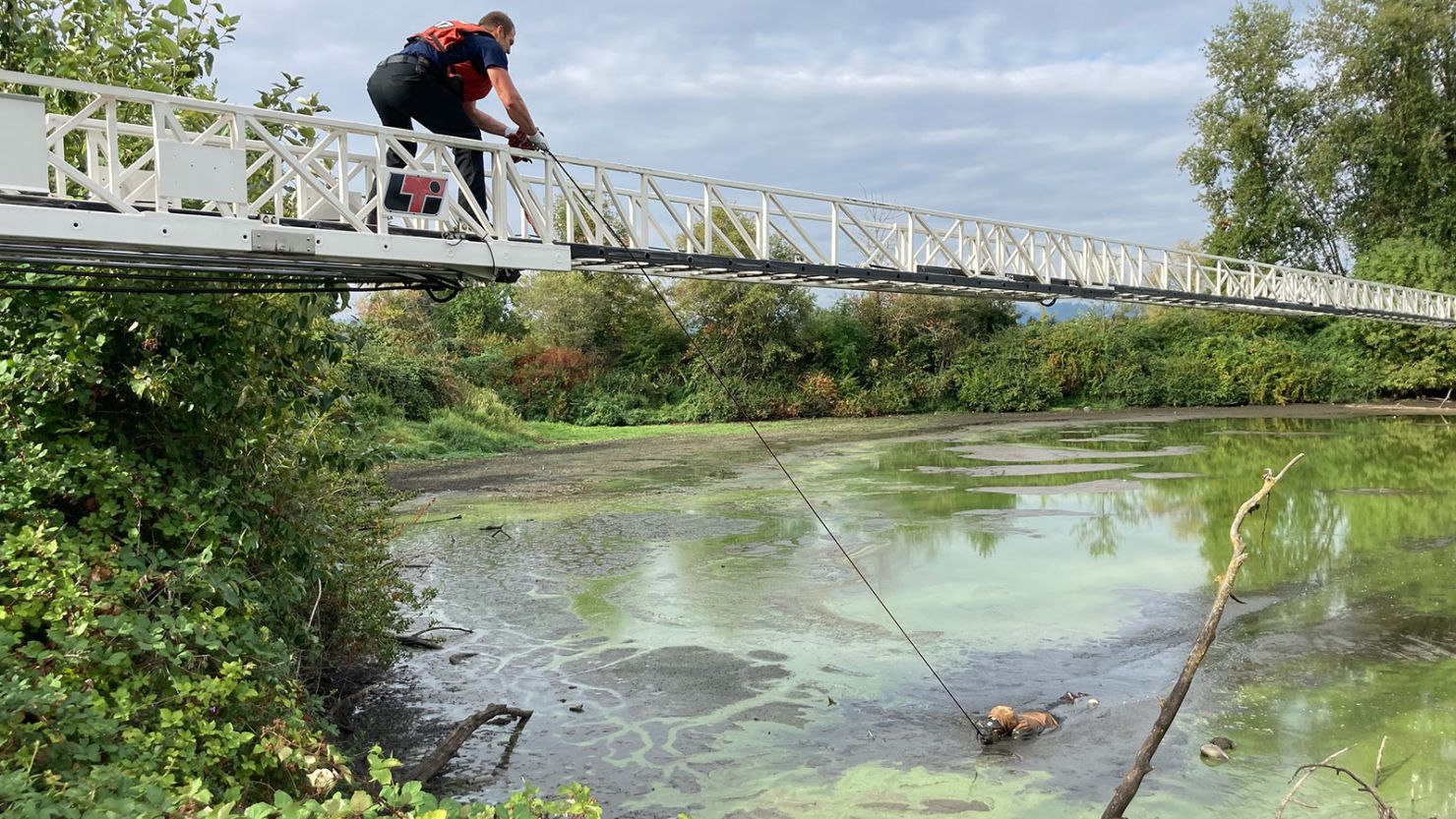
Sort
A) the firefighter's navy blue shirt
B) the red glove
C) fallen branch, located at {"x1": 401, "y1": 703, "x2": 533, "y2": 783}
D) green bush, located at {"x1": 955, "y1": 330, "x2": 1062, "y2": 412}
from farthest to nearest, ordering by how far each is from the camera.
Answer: green bush, located at {"x1": 955, "y1": 330, "x2": 1062, "y2": 412} → the red glove → the firefighter's navy blue shirt → fallen branch, located at {"x1": 401, "y1": 703, "x2": 533, "y2": 783}

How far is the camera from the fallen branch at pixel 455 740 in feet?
19.2

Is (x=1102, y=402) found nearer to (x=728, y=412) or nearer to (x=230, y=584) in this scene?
(x=728, y=412)

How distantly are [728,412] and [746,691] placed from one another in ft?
86.9

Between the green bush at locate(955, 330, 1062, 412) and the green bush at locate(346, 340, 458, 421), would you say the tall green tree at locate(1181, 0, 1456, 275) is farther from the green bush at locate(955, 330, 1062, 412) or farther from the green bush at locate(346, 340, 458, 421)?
the green bush at locate(346, 340, 458, 421)

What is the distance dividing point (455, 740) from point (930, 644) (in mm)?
4129

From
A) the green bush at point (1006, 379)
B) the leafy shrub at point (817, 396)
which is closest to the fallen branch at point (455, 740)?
the leafy shrub at point (817, 396)

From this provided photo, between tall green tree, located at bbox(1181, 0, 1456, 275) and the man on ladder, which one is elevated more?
tall green tree, located at bbox(1181, 0, 1456, 275)

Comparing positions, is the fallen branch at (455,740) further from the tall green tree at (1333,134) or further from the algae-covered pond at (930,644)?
the tall green tree at (1333,134)

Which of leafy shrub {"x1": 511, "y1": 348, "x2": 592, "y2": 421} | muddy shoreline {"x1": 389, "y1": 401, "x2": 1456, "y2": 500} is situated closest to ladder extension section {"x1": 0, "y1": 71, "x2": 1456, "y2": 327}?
muddy shoreline {"x1": 389, "y1": 401, "x2": 1456, "y2": 500}

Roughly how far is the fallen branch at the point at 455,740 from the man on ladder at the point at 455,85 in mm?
3407

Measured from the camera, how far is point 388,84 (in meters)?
6.53

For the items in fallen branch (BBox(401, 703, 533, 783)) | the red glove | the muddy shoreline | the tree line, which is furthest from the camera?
the muddy shoreline

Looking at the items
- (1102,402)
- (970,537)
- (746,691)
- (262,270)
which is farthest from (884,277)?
(1102,402)

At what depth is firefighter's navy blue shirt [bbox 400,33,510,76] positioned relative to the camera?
6.35m
